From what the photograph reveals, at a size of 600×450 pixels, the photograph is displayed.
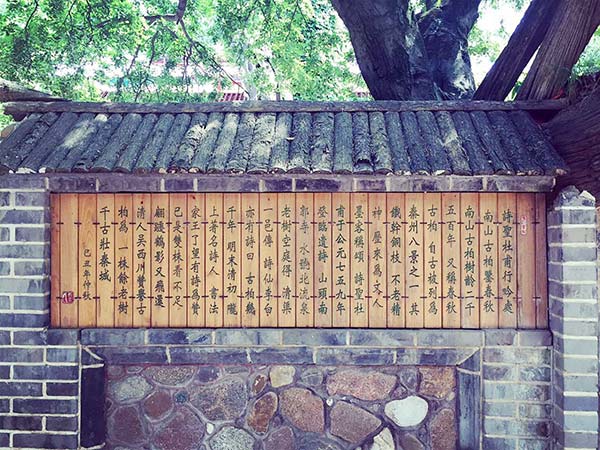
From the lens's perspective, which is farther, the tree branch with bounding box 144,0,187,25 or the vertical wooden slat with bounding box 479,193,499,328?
the tree branch with bounding box 144,0,187,25

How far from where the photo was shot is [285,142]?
4.01 meters

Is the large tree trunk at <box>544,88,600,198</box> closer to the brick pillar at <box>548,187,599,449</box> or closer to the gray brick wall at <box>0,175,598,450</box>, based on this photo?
the brick pillar at <box>548,187,599,449</box>

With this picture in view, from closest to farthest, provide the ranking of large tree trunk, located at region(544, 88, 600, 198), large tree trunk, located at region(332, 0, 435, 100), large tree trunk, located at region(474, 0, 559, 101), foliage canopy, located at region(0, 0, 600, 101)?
large tree trunk, located at region(544, 88, 600, 198)
large tree trunk, located at region(474, 0, 559, 101)
large tree trunk, located at region(332, 0, 435, 100)
foliage canopy, located at region(0, 0, 600, 101)

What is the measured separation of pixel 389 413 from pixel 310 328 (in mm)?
868

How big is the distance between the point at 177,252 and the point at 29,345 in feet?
4.24

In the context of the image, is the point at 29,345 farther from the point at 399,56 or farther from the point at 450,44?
the point at 450,44

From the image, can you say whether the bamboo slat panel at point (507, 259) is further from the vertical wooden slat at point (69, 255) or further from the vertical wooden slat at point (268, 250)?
the vertical wooden slat at point (69, 255)

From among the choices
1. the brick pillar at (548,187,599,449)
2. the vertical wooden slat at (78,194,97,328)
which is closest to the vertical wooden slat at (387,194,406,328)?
the brick pillar at (548,187,599,449)

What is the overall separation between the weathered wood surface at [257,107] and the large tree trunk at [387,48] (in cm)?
116

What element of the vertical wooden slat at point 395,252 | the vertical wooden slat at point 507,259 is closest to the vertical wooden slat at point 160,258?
the vertical wooden slat at point 395,252

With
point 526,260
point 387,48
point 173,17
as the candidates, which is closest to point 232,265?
point 526,260

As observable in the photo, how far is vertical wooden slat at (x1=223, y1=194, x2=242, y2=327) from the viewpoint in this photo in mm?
4133

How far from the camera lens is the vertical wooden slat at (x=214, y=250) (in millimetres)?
4145

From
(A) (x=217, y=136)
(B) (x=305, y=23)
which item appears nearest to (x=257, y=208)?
(A) (x=217, y=136)
